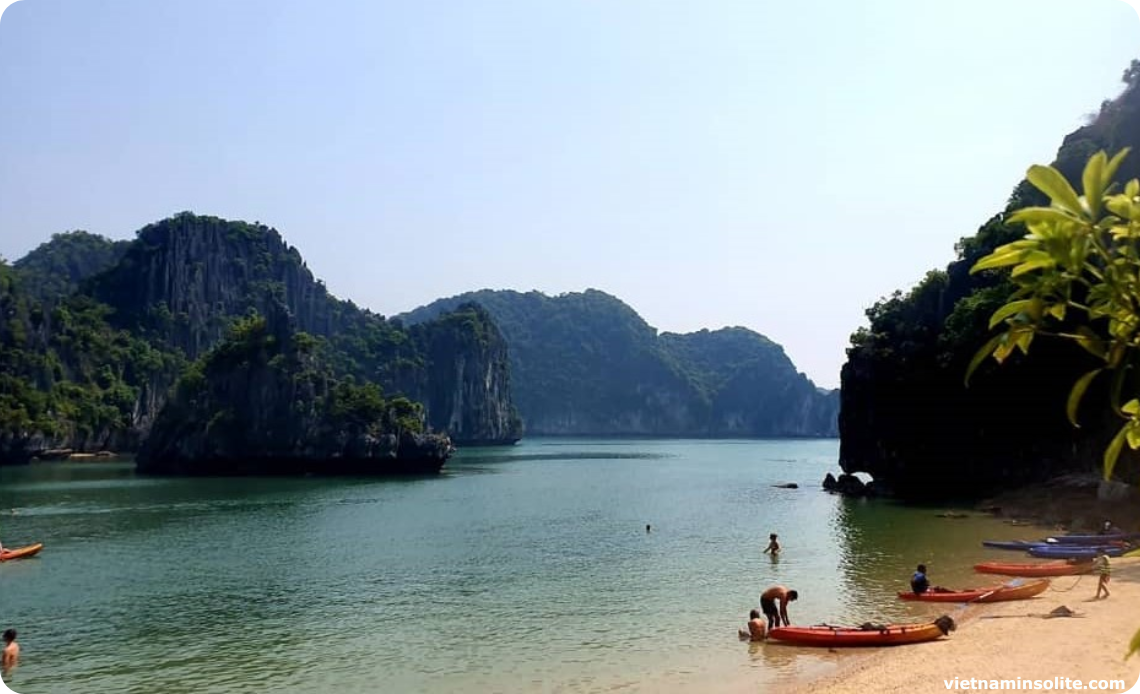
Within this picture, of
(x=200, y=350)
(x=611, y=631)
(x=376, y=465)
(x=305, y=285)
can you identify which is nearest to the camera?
(x=611, y=631)

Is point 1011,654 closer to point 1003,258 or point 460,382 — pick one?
point 1003,258

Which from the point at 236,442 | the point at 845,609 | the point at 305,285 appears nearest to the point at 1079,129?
the point at 845,609

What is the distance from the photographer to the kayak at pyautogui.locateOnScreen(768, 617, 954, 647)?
16.7 metres

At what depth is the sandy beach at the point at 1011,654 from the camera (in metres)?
13.5

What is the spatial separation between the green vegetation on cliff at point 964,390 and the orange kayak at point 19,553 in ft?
130

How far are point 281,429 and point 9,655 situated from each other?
67.9 m

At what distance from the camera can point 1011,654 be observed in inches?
591

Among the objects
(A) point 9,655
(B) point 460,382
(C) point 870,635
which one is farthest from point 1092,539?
(B) point 460,382

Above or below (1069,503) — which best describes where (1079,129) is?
above

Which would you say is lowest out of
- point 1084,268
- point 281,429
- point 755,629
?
point 755,629

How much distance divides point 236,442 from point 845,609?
7227 centimetres

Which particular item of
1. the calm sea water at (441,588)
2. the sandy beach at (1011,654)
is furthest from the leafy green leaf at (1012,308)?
the calm sea water at (441,588)

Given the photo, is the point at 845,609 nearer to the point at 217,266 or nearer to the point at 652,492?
the point at 652,492

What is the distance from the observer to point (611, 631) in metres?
19.1
